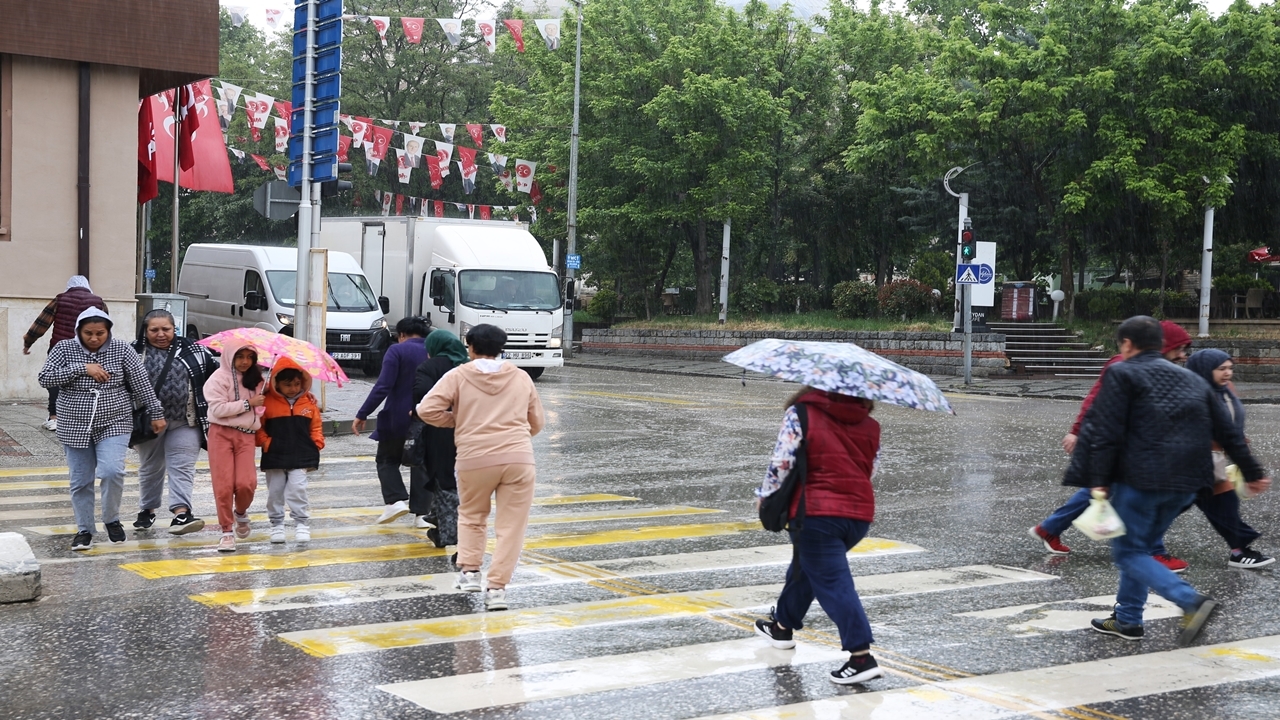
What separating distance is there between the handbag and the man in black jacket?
5930mm

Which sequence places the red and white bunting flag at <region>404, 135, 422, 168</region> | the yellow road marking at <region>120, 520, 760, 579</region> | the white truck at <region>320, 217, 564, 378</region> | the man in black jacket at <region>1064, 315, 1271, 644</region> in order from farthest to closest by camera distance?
the red and white bunting flag at <region>404, 135, 422, 168</region>, the white truck at <region>320, 217, 564, 378</region>, the yellow road marking at <region>120, 520, 760, 579</region>, the man in black jacket at <region>1064, 315, 1271, 644</region>

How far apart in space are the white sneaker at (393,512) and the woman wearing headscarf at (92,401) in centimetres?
192

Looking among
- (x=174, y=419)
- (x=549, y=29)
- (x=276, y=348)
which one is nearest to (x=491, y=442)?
(x=276, y=348)

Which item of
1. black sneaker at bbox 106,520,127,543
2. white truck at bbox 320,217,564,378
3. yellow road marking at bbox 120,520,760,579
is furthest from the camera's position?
white truck at bbox 320,217,564,378

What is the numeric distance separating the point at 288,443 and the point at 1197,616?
18.7 ft

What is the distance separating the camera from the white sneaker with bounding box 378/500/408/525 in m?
9.91

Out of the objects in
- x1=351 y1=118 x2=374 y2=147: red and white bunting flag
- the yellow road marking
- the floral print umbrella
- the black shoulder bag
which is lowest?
the yellow road marking

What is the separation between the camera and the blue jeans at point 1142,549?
639cm

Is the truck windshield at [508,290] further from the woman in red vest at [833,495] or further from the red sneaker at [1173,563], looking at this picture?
the woman in red vest at [833,495]

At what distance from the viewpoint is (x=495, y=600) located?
7.07 meters

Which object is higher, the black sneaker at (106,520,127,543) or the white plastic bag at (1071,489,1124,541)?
the white plastic bag at (1071,489,1124,541)

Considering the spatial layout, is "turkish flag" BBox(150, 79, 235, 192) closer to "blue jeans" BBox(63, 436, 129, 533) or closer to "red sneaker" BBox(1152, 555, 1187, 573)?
"blue jeans" BBox(63, 436, 129, 533)

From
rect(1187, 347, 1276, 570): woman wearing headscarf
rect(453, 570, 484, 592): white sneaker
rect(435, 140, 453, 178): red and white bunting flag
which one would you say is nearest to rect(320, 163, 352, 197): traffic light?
rect(453, 570, 484, 592): white sneaker

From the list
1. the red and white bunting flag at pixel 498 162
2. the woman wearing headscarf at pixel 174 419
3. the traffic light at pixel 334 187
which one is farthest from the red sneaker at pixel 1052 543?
the red and white bunting flag at pixel 498 162
